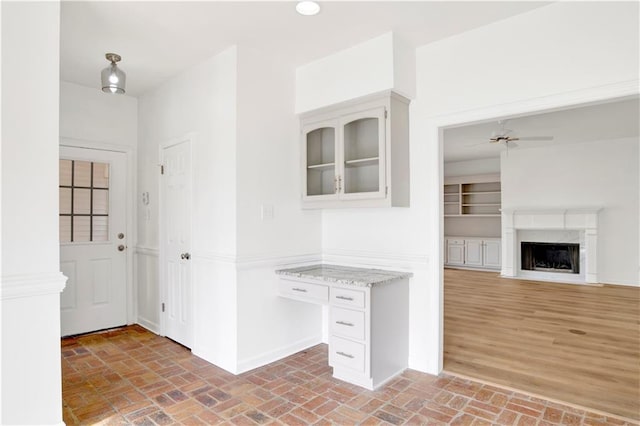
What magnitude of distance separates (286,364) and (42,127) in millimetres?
2464

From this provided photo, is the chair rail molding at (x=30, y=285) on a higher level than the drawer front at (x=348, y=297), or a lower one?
higher

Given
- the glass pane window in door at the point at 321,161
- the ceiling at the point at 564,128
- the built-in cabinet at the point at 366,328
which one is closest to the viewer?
the built-in cabinet at the point at 366,328

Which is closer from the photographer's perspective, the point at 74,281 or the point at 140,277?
the point at 74,281

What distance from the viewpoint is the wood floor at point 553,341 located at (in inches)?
114

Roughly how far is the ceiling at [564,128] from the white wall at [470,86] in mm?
1988

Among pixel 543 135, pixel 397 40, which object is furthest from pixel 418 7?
pixel 543 135

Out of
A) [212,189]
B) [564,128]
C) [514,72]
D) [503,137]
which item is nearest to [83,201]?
[212,189]

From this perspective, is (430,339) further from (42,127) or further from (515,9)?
(42,127)

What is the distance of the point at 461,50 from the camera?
9.85ft

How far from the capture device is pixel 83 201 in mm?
4156

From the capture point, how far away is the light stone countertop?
2.94 m

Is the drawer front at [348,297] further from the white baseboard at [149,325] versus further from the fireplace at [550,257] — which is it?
the fireplace at [550,257]

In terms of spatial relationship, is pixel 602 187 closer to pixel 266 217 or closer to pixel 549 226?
pixel 549 226

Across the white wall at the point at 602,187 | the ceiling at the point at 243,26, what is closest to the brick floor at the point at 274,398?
the ceiling at the point at 243,26
